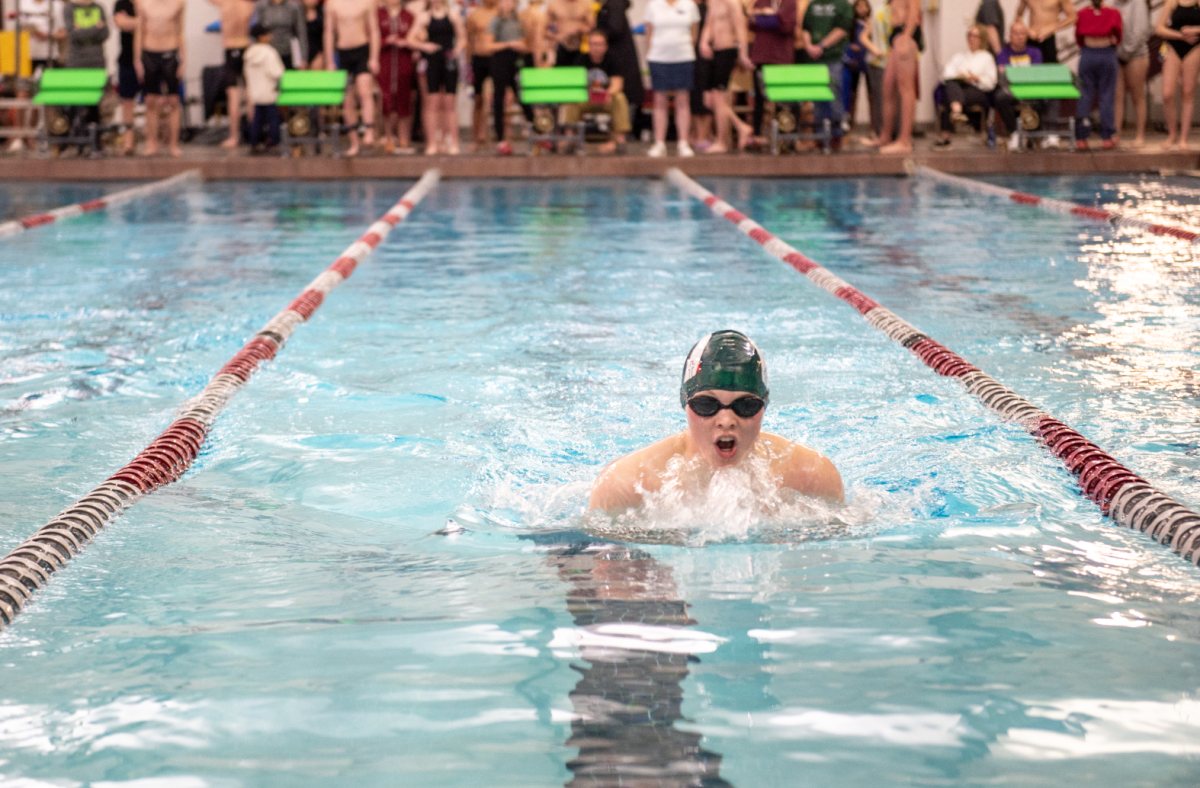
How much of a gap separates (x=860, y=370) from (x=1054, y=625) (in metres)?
2.79

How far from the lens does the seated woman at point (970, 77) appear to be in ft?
46.8

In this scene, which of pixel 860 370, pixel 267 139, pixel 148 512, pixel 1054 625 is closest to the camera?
pixel 1054 625

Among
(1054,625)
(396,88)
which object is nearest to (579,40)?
(396,88)

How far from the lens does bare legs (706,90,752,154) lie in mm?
14141

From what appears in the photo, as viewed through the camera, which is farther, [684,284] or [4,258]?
[4,258]

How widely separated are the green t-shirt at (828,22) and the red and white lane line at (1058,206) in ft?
5.07

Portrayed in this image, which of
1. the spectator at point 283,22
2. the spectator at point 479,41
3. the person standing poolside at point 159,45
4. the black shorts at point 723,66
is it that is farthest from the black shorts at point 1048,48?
the person standing poolside at point 159,45

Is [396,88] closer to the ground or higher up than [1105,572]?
higher up

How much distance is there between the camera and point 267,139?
1540 cm

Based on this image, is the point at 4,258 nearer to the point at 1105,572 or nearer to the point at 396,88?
the point at 396,88

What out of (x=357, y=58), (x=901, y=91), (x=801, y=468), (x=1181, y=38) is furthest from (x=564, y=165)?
(x=801, y=468)

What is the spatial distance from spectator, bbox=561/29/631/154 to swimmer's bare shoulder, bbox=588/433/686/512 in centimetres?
1131

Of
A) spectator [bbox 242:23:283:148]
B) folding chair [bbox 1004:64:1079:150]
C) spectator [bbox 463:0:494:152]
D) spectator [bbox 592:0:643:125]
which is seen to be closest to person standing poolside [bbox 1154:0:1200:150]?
folding chair [bbox 1004:64:1079:150]

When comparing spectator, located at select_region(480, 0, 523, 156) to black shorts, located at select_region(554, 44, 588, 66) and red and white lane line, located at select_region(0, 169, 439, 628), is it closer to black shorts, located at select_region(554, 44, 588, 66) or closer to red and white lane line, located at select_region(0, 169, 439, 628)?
black shorts, located at select_region(554, 44, 588, 66)
